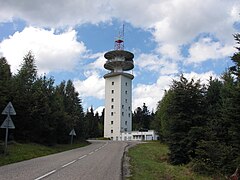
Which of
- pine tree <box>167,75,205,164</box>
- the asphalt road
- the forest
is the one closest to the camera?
the asphalt road

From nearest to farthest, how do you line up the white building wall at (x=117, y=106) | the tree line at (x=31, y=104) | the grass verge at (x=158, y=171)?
1. the grass verge at (x=158, y=171)
2. the tree line at (x=31, y=104)
3. the white building wall at (x=117, y=106)

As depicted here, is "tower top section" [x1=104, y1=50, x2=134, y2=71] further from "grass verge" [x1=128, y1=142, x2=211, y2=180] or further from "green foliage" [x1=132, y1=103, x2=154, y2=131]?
"grass verge" [x1=128, y1=142, x2=211, y2=180]

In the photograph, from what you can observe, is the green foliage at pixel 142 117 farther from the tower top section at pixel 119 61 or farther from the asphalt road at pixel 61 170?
the asphalt road at pixel 61 170

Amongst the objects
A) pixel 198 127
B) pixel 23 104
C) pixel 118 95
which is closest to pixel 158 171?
pixel 198 127

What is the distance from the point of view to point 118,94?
95.4 metres

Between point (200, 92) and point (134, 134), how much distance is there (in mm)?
70132

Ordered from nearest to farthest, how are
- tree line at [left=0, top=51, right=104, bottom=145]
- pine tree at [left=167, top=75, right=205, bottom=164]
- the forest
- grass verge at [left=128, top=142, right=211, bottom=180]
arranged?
grass verge at [left=128, top=142, right=211, bottom=180]
the forest
pine tree at [left=167, top=75, right=205, bottom=164]
tree line at [left=0, top=51, right=104, bottom=145]

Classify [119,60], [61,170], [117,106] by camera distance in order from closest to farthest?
[61,170], [117,106], [119,60]

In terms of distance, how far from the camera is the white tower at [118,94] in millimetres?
93919

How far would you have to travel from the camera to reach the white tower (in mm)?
93919

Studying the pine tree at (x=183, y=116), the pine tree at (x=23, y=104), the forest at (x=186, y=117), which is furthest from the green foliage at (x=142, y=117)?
the pine tree at (x=183, y=116)

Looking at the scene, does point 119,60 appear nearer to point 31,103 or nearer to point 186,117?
point 31,103

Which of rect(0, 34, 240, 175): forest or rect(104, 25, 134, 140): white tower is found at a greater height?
rect(104, 25, 134, 140): white tower

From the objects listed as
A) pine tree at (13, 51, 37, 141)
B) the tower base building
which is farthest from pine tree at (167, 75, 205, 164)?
the tower base building
